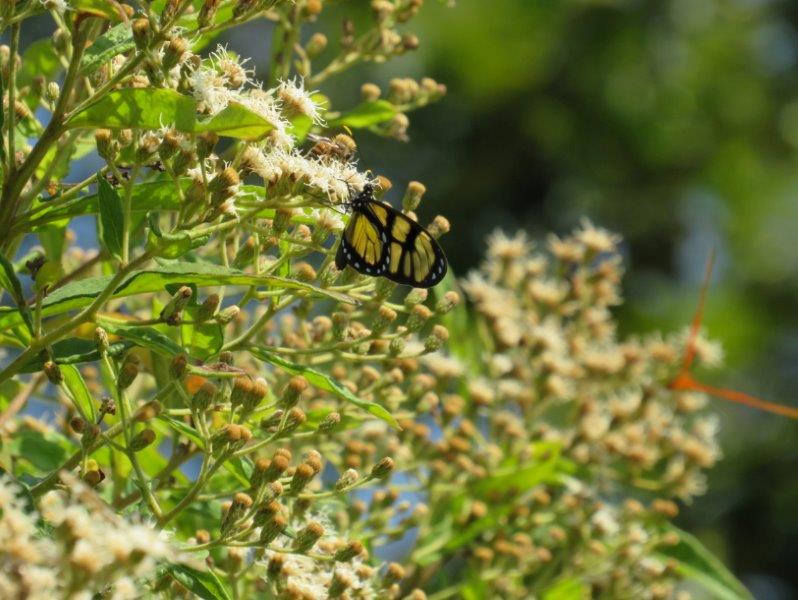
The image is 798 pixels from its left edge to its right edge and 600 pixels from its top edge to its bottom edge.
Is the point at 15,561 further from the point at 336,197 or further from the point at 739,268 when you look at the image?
the point at 739,268

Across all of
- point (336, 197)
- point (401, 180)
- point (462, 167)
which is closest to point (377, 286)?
point (336, 197)

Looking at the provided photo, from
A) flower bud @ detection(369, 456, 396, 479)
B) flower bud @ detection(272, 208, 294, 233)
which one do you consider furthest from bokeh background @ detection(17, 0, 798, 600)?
flower bud @ detection(272, 208, 294, 233)

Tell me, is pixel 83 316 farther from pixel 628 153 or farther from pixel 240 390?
pixel 628 153

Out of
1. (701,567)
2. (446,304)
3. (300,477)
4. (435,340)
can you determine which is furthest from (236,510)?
(701,567)

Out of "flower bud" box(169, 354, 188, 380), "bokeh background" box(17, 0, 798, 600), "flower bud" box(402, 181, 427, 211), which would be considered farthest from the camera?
"bokeh background" box(17, 0, 798, 600)

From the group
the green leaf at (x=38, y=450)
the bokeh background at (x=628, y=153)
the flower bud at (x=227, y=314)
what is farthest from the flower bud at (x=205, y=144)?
the bokeh background at (x=628, y=153)

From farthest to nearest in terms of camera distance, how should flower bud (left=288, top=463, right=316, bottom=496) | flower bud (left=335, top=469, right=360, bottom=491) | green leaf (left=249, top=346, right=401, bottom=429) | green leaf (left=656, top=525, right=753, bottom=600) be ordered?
green leaf (left=656, top=525, right=753, bottom=600), flower bud (left=335, top=469, right=360, bottom=491), flower bud (left=288, top=463, right=316, bottom=496), green leaf (left=249, top=346, right=401, bottom=429)

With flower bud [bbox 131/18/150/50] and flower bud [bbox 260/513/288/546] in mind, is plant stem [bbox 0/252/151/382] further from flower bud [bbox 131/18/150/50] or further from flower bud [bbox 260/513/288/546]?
flower bud [bbox 260/513/288/546]
